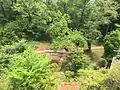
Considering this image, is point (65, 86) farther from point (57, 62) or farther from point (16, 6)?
point (16, 6)

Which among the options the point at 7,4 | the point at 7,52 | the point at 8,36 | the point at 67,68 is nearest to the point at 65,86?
the point at 67,68

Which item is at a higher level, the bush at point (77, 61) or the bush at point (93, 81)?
the bush at point (93, 81)

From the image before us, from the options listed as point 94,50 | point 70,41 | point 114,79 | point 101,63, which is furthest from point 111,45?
point 114,79

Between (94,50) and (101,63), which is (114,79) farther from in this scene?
(94,50)

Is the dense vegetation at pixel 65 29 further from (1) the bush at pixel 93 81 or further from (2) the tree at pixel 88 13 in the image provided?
(1) the bush at pixel 93 81

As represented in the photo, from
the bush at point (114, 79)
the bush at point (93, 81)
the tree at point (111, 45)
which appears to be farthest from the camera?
the tree at point (111, 45)

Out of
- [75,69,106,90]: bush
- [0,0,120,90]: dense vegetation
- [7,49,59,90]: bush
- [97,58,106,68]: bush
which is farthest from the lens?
[97,58,106,68]: bush

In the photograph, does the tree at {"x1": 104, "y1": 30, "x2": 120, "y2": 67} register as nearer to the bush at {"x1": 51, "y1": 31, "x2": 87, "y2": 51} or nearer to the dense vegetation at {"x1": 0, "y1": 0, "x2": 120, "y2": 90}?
the dense vegetation at {"x1": 0, "y1": 0, "x2": 120, "y2": 90}

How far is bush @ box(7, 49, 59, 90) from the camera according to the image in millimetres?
19422

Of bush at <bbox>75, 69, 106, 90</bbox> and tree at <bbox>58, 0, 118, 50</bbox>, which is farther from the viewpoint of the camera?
tree at <bbox>58, 0, 118, 50</bbox>

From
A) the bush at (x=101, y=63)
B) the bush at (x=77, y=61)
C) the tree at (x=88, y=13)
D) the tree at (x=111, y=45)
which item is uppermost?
the tree at (x=88, y=13)

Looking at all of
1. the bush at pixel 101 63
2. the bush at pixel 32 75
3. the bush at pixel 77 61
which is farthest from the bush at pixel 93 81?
the bush at pixel 101 63

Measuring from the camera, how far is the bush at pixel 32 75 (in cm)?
1942

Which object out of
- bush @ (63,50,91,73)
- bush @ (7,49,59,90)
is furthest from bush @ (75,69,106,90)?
bush @ (63,50,91,73)
